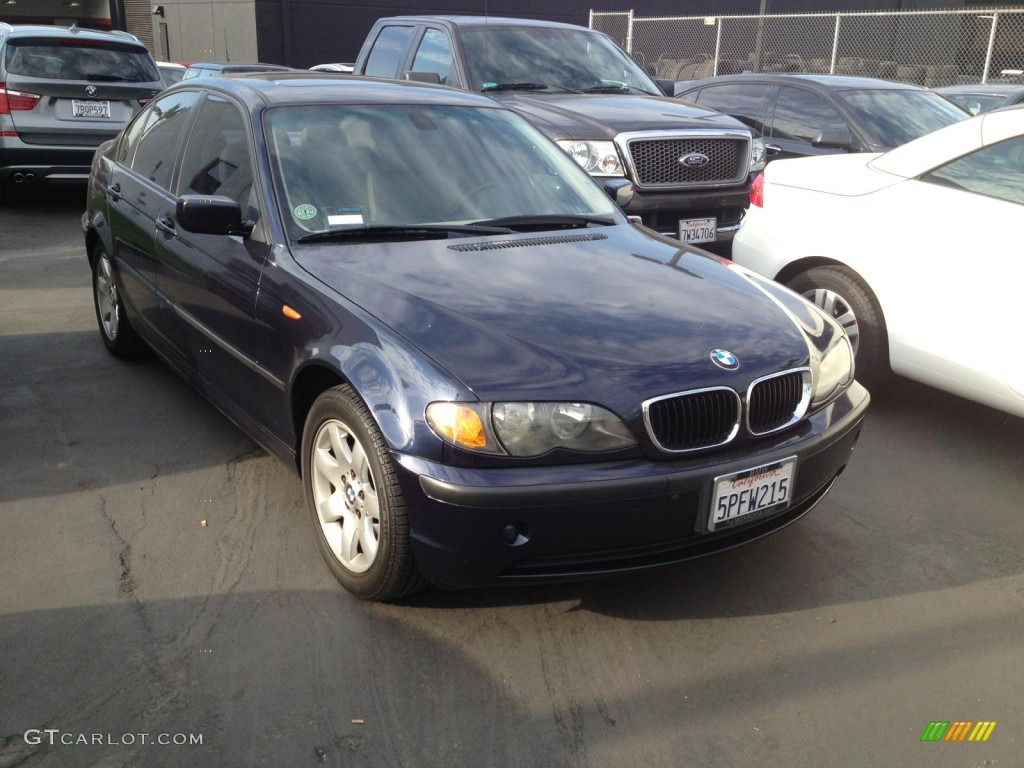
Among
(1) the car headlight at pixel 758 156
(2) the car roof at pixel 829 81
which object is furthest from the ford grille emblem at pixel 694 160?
(2) the car roof at pixel 829 81

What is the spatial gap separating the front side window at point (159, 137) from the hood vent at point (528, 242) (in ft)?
5.72

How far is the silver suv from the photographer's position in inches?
380

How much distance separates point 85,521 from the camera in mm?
3877

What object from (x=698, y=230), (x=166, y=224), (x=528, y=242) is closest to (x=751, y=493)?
(x=528, y=242)

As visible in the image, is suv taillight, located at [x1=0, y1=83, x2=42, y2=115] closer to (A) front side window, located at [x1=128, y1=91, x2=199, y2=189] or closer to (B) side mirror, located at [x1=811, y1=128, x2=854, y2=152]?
(A) front side window, located at [x1=128, y1=91, x2=199, y2=189]

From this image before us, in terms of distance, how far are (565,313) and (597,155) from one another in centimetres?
389

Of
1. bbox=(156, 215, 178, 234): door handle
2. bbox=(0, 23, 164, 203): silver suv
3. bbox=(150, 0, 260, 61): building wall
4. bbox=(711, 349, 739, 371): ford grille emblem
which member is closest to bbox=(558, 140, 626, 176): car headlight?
bbox=(156, 215, 178, 234): door handle

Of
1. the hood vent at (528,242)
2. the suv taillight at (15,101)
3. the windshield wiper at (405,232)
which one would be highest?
the windshield wiper at (405,232)

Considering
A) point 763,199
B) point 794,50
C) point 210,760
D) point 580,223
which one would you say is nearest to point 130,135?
point 580,223

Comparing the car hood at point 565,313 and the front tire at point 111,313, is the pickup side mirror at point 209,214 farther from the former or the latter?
the front tire at point 111,313

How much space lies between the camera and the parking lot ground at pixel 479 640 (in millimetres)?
2727

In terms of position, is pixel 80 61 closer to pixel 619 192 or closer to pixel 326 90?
pixel 326 90

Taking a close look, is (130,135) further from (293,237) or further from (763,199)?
(763,199)

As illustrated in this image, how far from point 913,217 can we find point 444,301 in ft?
8.72
